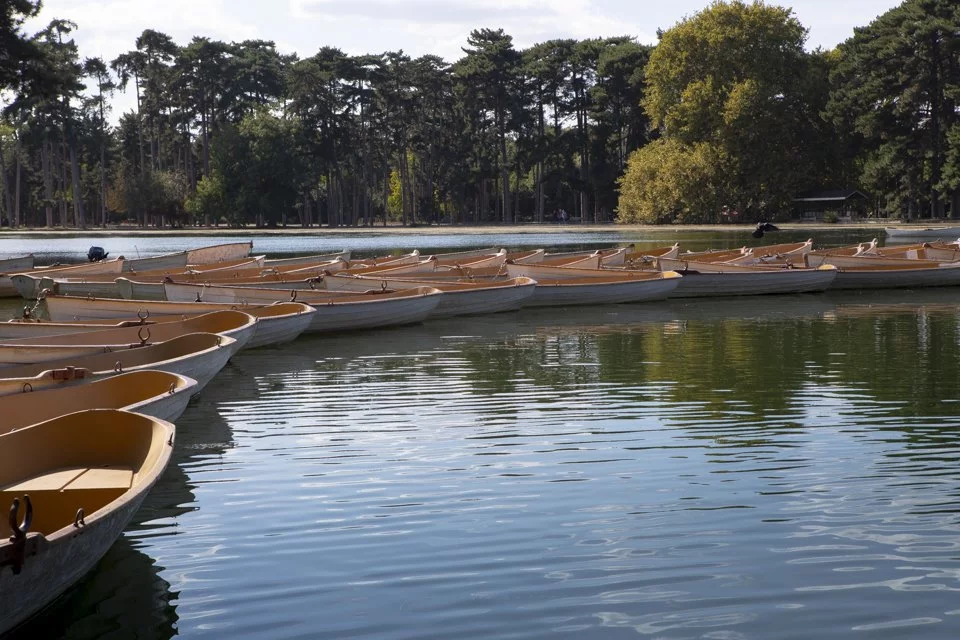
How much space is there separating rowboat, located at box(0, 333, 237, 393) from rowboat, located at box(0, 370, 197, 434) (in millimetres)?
1425

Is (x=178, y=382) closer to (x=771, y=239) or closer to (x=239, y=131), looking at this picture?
(x=771, y=239)

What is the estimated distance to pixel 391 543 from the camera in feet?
27.1

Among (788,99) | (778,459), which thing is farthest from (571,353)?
(788,99)

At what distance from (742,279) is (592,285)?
14.9 feet

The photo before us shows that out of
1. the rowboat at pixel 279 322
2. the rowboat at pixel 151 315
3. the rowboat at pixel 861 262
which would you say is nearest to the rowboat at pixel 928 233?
the rowboat at pixel 861 262

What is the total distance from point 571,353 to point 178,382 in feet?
32.9

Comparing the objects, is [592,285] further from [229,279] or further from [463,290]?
[229,279]

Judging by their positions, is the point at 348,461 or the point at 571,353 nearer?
the point at 348,461

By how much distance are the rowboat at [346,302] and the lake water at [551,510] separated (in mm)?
4450

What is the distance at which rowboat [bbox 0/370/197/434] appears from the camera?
9.93m

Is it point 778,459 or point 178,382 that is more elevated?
point 178,382

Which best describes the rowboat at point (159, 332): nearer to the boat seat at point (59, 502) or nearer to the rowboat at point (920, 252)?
the boat seat at point (59, 502)

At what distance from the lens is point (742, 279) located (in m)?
29.7

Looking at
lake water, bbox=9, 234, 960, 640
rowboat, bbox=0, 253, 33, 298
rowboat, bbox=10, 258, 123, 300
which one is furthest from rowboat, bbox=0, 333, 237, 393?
rowboat, bbox=0, 253, 33, 298
